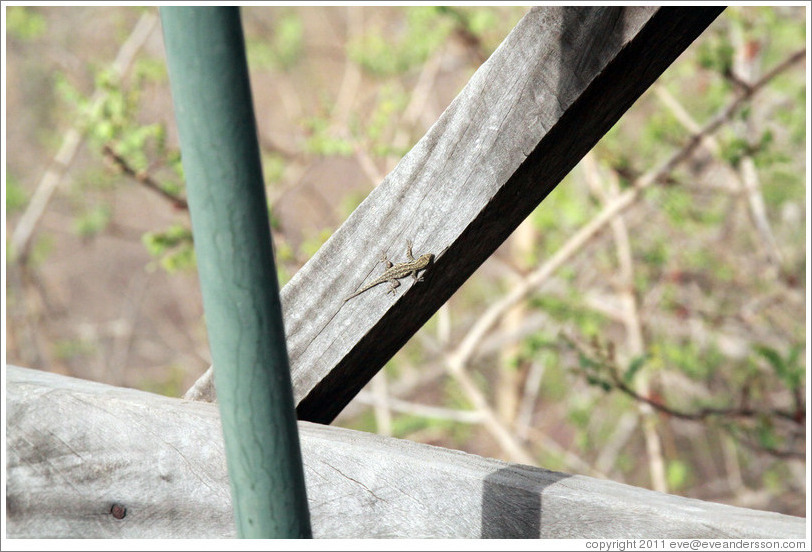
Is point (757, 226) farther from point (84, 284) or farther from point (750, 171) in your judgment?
point (84, 284)

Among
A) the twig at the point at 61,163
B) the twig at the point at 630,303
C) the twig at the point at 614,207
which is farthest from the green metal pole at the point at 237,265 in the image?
the twig at the point at 61,163

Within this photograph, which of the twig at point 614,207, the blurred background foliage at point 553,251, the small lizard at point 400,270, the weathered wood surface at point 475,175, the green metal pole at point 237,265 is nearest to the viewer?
the green metal pole at point 237,265

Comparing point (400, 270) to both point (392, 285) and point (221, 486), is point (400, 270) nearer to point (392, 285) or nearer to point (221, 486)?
point (392, 285)

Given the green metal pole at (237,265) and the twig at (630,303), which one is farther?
the twig at (630,303)

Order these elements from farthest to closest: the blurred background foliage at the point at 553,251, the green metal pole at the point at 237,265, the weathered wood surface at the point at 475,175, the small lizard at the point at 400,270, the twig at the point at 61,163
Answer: the twig at the point at 61,163 → the blurred background foliage at the point at 553,251 → the small lizard at the point at 400,270 → the weathered wood surface at the point at 475,175 → the green metal pole at the point at 237,265

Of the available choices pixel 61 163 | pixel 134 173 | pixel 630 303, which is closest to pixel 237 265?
pixel 134 173

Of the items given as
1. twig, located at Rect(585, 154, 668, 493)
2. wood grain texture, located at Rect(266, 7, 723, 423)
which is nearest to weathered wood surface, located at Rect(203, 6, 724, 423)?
wood grain texture, located at Rect(266, 7, 723, 423)

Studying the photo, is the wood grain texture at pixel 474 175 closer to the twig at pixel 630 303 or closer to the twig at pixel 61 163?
the twig at pixel 630 303

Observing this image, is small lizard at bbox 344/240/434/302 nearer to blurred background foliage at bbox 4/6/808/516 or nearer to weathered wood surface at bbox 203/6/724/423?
weathered wood surface at bbox 203/6/724/423

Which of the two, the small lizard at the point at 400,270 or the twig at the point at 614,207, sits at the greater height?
the twig at the point at 614,207
